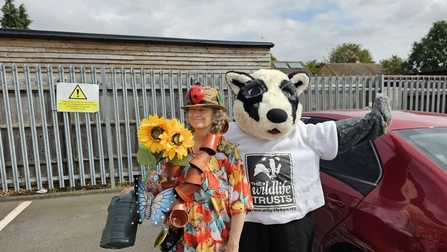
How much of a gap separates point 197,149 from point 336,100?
5.45m

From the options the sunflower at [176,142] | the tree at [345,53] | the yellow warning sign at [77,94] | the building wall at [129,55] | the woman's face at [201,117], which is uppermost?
the tree at [345,53]

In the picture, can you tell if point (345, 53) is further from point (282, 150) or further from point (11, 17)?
point (282, 150)

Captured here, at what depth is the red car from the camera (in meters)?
1.64

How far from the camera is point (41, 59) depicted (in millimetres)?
8344

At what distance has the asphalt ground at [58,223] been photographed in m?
3.55

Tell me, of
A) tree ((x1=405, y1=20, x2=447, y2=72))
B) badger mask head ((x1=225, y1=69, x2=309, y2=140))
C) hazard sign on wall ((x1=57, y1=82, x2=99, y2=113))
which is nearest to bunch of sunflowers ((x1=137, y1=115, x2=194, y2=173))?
badger mask head ((x1=225, y1=69, x2=309, y2=140))

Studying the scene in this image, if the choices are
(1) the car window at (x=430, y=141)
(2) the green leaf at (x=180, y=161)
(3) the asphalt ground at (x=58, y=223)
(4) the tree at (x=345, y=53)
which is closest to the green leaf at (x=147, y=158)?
(2) the green leaf at (x=180, y=161)

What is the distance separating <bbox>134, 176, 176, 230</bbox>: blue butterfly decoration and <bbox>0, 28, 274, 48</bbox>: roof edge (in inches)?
308

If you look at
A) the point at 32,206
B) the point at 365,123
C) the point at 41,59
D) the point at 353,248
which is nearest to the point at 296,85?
the point at 365,123

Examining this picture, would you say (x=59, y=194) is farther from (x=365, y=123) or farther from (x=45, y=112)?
(x=365, y=123)

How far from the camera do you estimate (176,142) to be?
1.59 m

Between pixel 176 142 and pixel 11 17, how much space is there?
35664mm

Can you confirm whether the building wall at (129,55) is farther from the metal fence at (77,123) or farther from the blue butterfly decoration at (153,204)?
the blue butterfly decoration at (153,204)

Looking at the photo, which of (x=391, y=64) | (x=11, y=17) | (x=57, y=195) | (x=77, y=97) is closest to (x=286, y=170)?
(x=77, y=97)
